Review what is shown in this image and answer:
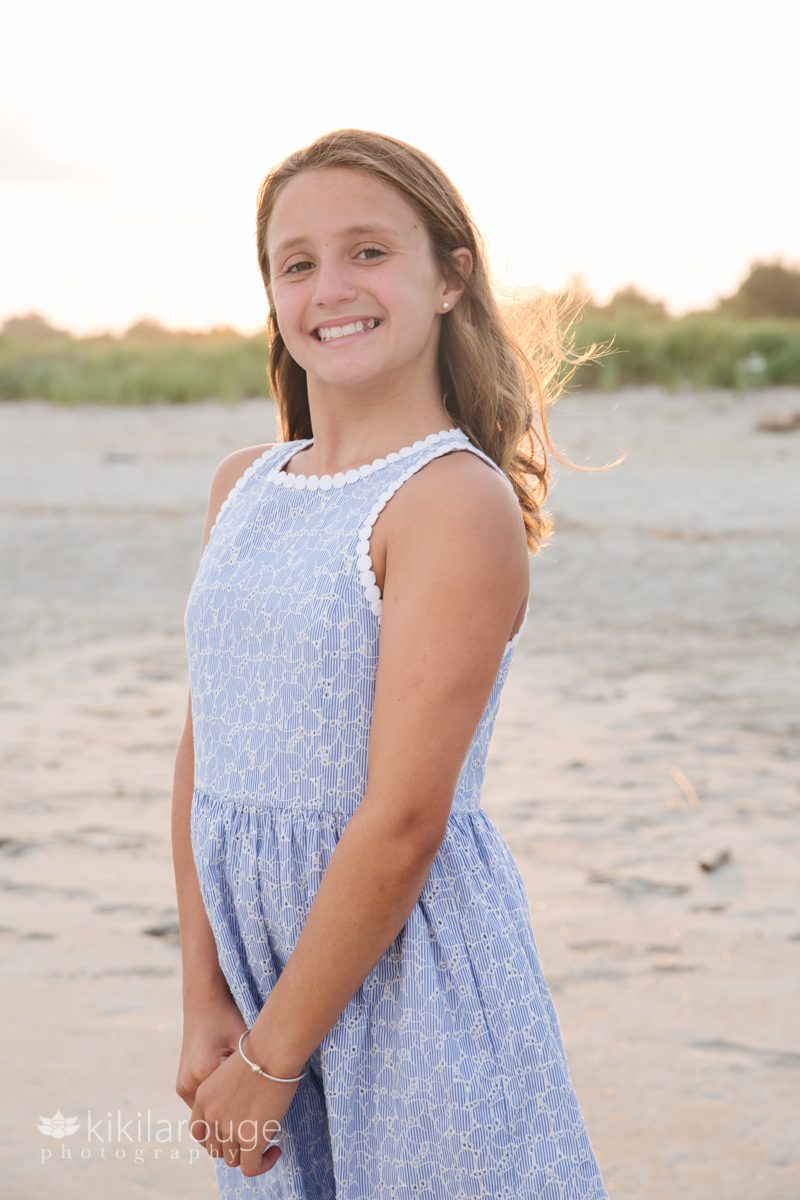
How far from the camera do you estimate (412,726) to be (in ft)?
4.35

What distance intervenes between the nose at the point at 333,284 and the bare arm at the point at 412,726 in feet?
0.81

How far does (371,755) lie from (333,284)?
0.50 meters

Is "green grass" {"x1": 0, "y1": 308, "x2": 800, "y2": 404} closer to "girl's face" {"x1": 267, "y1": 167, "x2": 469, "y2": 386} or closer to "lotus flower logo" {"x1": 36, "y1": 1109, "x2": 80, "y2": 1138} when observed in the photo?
"lotus flower logo" {"x1": 36, "y1": 1109, "x2": 80, "y2": 1138}

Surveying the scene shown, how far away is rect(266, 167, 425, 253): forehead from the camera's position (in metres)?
1.47

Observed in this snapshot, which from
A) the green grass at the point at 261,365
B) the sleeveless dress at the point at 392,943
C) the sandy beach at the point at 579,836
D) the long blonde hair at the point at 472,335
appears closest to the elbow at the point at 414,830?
the sleeveless dress at the point at 392,943

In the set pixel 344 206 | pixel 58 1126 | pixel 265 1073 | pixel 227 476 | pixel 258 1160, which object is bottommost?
pixel 58 1126

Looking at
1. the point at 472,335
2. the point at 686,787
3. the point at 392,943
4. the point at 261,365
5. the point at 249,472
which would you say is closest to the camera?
the point at 392,943

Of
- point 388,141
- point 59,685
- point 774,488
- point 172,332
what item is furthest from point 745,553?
point 172,332

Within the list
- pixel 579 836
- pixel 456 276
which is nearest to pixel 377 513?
pixel 456 276

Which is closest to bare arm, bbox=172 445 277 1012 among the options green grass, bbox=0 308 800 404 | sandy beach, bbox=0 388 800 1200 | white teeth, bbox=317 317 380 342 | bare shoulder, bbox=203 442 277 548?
bare shoulder, bbox=203 442 277 548

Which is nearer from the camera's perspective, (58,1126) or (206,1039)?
(206,1039)

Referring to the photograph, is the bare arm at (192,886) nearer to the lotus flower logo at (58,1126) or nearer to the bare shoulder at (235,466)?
the bare shoulder at (235,466)

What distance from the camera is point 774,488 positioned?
8984mm

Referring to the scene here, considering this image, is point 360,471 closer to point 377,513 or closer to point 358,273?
point 377,513
